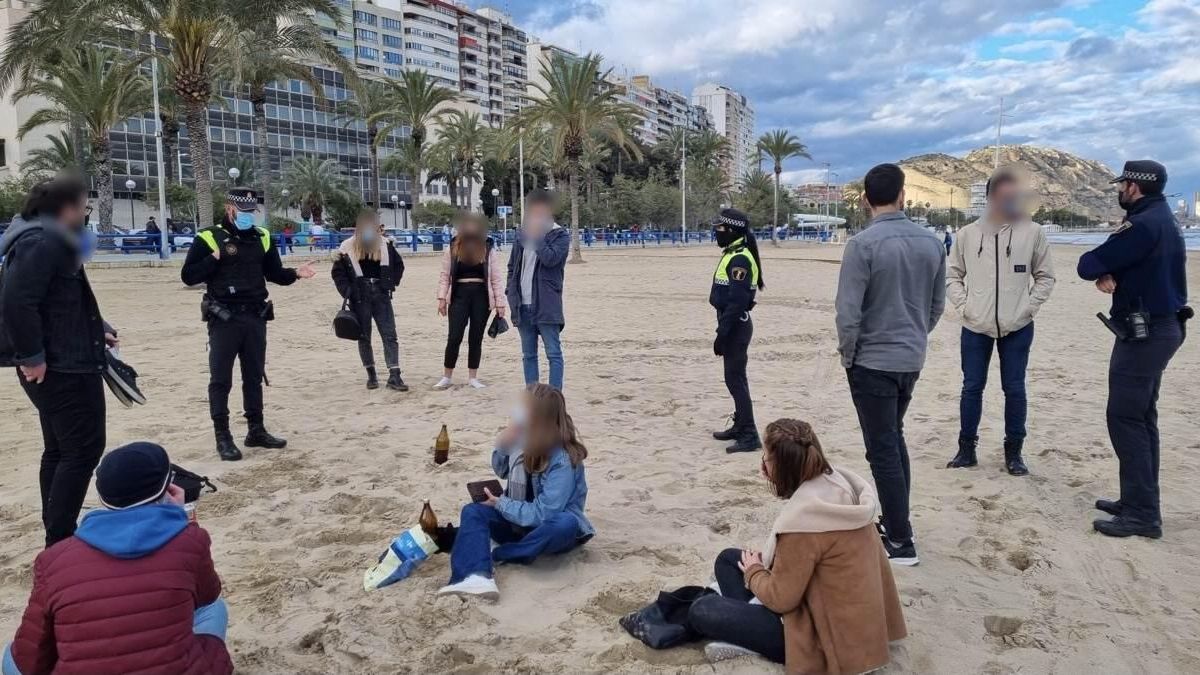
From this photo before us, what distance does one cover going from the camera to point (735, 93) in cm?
19188

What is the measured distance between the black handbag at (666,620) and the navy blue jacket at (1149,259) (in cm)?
272

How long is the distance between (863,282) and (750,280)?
1.92 metres

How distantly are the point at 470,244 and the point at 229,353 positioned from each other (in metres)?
2.47

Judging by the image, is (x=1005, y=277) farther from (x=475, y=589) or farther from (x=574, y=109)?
(x=574, y=109)

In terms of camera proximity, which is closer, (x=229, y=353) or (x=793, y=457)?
(x=793, y=457)

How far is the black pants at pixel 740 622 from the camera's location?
2.91 meters

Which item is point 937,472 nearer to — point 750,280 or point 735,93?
point 750,280

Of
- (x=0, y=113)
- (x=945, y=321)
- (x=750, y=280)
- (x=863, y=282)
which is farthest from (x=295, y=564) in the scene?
Answer: (x=0, y=113)

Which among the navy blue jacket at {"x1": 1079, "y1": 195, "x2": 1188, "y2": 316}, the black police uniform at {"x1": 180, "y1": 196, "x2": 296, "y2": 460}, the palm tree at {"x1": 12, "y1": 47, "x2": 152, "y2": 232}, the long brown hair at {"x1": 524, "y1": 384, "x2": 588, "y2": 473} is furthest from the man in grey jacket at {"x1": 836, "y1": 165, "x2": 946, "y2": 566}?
the palm tree at {"x1": 12, "y1": 47, "x2": 152, "y2": 232}

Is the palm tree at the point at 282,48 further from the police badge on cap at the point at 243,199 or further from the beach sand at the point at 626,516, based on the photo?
the police badge on cap at the point at 243,199

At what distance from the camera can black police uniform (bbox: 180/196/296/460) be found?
5.50 meters

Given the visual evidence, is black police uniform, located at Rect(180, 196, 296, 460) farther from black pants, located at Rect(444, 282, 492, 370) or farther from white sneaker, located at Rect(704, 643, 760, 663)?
white sneaker, located at Rect(704, 643, 760, 663)

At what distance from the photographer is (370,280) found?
764 cm

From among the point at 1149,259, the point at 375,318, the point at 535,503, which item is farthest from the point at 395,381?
the point at 1149,259
